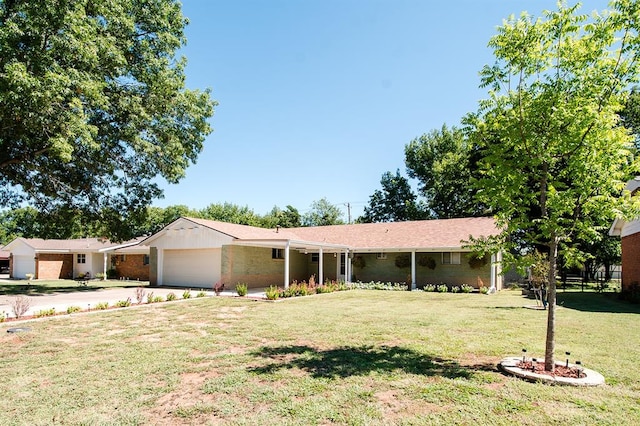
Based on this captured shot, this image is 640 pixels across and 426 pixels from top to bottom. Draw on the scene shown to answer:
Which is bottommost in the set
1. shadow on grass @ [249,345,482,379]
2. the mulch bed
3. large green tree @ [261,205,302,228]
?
shadow on grass @ [249,345,482,379]

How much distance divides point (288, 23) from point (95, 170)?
1230cm

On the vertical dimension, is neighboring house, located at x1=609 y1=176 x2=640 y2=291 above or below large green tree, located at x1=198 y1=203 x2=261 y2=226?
below

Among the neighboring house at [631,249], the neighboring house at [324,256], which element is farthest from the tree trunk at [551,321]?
the neighboring house at [324,256]

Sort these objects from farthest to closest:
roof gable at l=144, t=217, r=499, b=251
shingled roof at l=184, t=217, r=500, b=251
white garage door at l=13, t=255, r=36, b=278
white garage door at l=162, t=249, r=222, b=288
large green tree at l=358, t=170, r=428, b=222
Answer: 1. large green tree at l=358, t=170, r=428, b=222
2. white garage door at l=13, t=255, r=36, b=278
3. shingled roof at l=184, t=217, r=500, b=251
4. roof gable at l=144, t=217, r=499, b=251
5. white garage door at l=162, t=249, r=222, b=288

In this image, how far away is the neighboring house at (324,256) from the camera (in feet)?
71.6

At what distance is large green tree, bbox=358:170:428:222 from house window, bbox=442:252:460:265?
74.5 feet

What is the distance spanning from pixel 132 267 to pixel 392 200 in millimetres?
30877

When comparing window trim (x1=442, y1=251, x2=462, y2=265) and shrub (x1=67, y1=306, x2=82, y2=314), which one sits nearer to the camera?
shrub (x1=67, y1=306, x2=82, y2=314)

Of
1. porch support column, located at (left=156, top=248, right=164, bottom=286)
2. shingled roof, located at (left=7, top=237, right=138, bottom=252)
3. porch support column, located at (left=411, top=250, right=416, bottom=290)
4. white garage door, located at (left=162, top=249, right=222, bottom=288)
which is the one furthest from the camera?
shingled roof, located at (left=7, top=237, right=138, bottom=252)

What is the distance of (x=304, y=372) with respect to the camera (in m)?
6.04

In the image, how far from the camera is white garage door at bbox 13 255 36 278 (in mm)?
35344

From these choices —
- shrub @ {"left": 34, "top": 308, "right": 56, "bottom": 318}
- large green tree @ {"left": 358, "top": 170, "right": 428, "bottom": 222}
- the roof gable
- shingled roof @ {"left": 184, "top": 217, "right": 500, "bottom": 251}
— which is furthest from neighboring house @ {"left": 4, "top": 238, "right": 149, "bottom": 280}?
large green tree @ {"left": 358, "top": 170, "right": 428, "bottom": 222}

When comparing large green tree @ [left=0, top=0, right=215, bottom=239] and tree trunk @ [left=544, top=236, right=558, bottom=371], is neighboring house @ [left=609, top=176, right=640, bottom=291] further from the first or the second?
large green tree @ [left=0, top=0, right=215, bottom=239]

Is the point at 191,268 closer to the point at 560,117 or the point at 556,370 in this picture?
the point at 556,370
